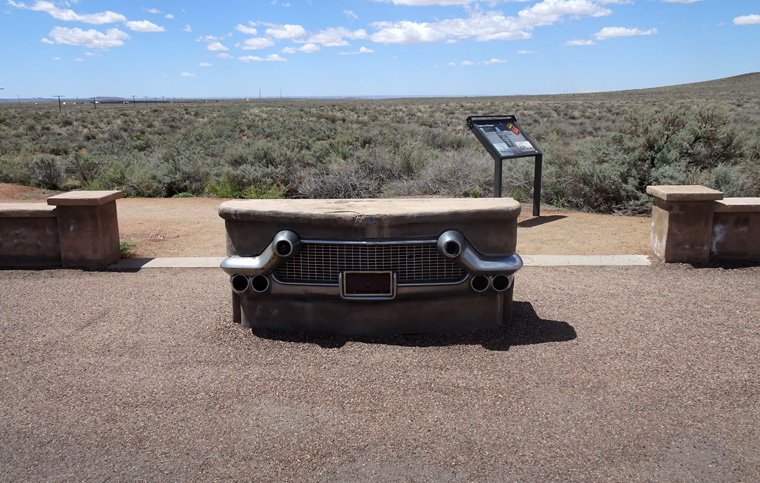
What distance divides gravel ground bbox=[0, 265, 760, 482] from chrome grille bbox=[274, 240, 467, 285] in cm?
49

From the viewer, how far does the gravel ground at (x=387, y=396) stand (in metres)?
3.44

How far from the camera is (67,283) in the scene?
699cm

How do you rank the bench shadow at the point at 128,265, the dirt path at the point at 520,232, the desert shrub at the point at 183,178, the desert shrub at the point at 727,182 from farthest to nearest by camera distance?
1. the desert shrub at the point at 183,178
2. the desert shrub at the point at 727,182
3. the dirt path at the point at 520,232
4. the bench shadow at the point at 128,265

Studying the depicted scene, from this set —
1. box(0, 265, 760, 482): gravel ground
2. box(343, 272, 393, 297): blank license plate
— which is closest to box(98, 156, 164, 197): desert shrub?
box(0, 265, 760, 482): gravel ground

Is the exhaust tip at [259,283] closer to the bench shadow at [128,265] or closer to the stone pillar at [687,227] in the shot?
the bench shadow at [128,265]

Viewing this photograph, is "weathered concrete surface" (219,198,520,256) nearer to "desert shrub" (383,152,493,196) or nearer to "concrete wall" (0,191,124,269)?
"concrete wall" (0,191,124,269)

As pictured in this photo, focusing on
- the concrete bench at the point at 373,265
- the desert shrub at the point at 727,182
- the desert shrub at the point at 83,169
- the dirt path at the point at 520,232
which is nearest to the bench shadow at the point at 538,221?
the dirt path at the point at 520,232

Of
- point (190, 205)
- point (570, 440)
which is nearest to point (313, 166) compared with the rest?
point (190, 205)

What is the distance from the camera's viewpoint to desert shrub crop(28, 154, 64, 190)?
1691cm

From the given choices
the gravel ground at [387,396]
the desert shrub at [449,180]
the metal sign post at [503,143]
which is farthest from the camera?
the desert shrub at [449,180]

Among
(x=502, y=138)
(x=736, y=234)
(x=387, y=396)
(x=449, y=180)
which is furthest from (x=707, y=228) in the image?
(x=449, y=180)

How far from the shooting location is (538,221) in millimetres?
11109

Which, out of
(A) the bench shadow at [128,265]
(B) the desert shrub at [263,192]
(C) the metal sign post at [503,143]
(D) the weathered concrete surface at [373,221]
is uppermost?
(C) the metal sign post at [503,143]

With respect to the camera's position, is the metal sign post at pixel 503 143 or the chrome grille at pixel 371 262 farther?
the metal sign post at pixel 503 143
